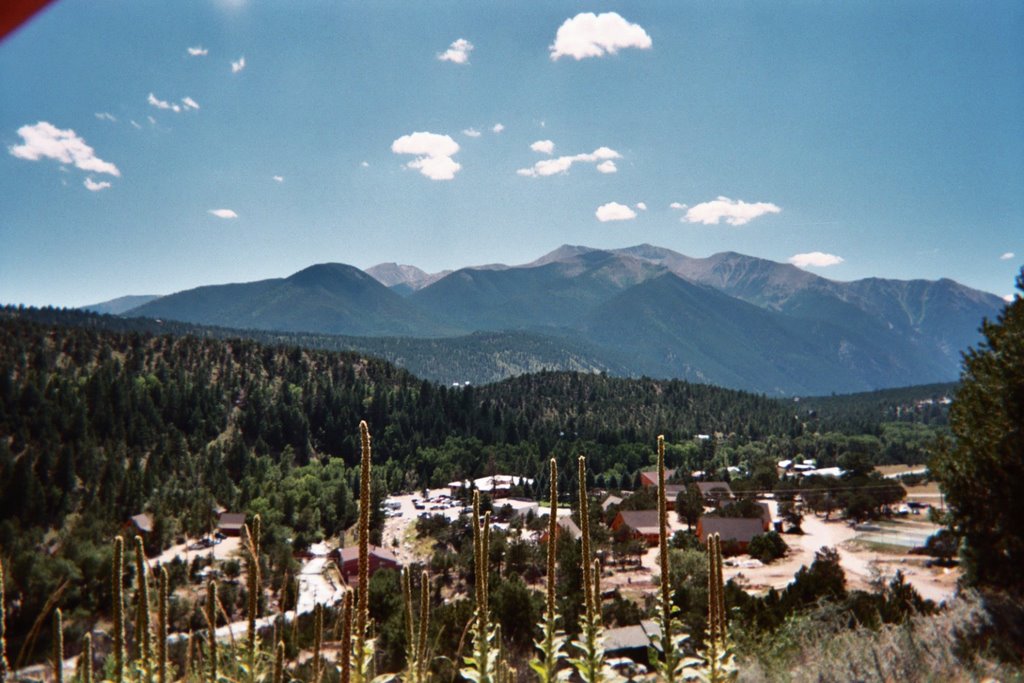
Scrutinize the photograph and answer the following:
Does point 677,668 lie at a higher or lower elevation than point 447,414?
higher

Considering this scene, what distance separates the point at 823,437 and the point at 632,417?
40563mm

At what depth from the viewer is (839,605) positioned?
15.1 meters

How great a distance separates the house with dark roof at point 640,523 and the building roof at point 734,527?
14.2ft

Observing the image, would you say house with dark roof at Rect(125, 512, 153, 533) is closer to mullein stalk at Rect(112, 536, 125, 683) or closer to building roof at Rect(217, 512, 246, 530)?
building roof at Rect(217, 512, 246, 530)

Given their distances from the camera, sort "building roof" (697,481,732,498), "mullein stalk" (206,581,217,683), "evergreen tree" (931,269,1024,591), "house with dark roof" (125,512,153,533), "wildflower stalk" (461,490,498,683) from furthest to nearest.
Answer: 1. "building roof" (697,481,732,498)
2. "house with dark roof" (125,512,153,533)
3. "evergreen tree" (931,269,1024,591)
4. "wildflower stalk" (461,490,498,683)
5. "mullein stalk" (206,581,217,683)

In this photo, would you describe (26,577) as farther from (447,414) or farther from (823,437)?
(823,437)

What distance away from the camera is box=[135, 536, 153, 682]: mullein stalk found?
104 inches

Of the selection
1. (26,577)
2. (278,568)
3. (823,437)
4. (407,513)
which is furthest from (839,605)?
(823,437)

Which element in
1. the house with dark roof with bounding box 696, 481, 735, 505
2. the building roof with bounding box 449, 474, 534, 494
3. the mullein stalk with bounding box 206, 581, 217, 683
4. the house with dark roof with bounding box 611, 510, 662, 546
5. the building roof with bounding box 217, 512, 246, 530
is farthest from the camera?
the building roof with bounding box 449, 474, 534, 494

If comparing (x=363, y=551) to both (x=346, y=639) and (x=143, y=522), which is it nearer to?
(x=346, y=639)

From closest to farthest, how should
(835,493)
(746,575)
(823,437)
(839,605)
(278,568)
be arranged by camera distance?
(839,605)
(746,575)
(278,568)
(835,493)
(823,437)

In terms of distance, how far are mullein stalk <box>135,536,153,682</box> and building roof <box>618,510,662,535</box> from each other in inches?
2101

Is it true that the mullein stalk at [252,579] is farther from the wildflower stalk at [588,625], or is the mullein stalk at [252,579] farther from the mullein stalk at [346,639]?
the wildflower stalk at [588,625]

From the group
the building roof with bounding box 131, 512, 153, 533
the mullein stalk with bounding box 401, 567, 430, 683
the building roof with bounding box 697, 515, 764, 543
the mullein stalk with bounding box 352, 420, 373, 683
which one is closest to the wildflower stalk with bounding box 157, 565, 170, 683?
the mullein stalk with bounding box 352, 420, 373, 683
